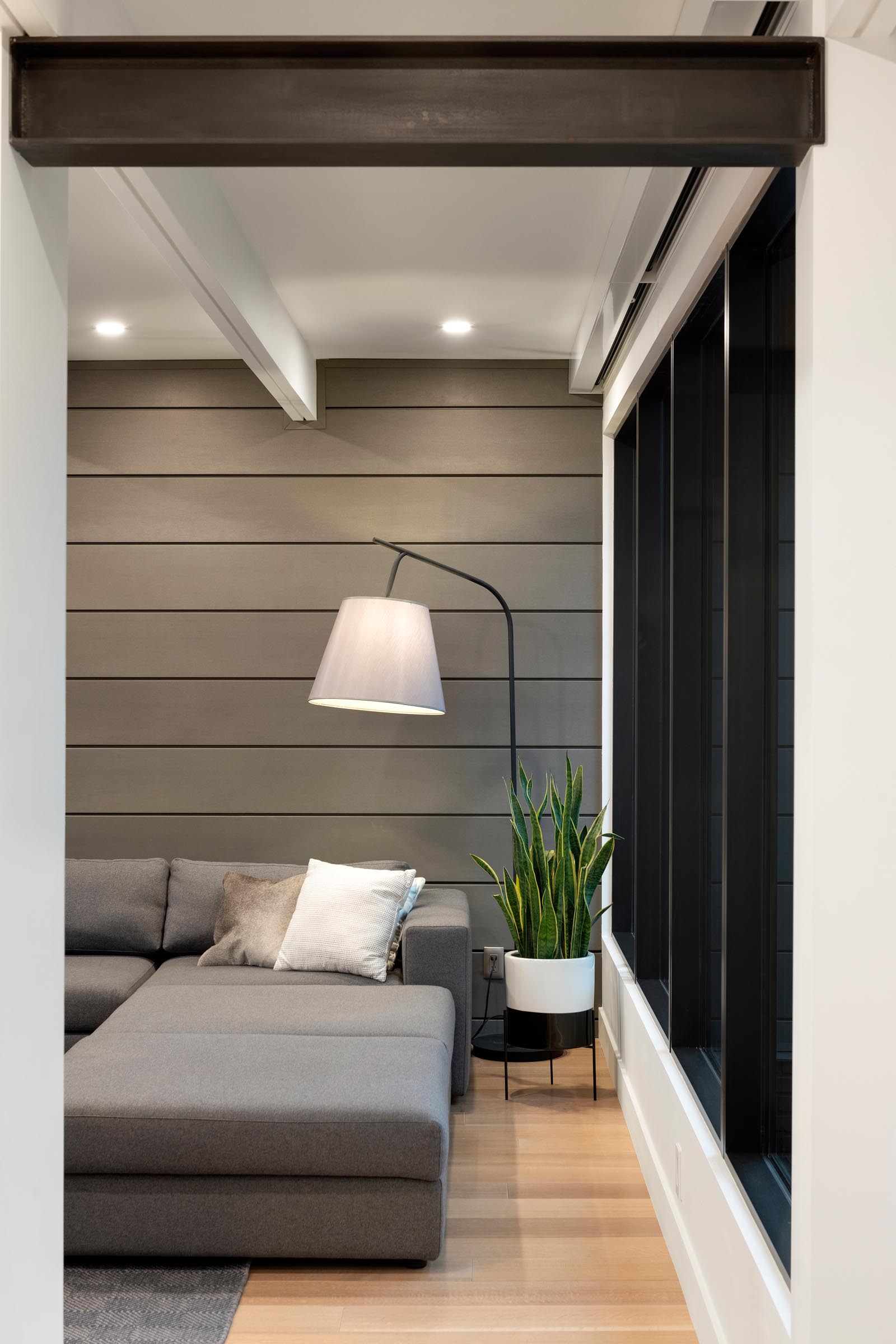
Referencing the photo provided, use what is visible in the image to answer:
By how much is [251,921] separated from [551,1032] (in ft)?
3.66

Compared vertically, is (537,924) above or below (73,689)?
below

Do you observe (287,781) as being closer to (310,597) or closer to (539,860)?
(310,597)

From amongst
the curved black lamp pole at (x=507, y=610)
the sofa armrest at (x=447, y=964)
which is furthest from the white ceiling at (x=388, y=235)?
the sofa armrest at (x=447, y=964)

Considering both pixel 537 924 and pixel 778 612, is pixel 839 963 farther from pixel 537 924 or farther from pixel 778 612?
pixel 537 924

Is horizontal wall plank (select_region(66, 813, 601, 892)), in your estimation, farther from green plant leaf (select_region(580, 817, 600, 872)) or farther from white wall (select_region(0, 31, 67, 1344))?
white wall (select_region(0, 31, 67, 1344))

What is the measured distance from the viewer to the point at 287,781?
4.28 metres

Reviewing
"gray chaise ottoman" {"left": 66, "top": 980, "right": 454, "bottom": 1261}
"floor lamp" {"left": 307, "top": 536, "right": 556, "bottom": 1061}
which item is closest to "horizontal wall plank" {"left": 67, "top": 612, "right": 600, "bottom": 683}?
"floor lamp" {"left": 307, "top": 536, "right": 556, "bottom": 1061}

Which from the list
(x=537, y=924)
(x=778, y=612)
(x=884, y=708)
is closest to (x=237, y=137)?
(x=884, y=708)

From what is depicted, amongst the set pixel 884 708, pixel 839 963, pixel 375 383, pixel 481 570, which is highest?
pixel 375 383

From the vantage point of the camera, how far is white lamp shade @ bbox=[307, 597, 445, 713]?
138 inches

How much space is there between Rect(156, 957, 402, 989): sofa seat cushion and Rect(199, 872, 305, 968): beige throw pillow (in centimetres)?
4

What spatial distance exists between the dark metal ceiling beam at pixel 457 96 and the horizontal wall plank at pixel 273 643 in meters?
2.89

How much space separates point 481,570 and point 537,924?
1.47m

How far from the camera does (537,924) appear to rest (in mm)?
3590
